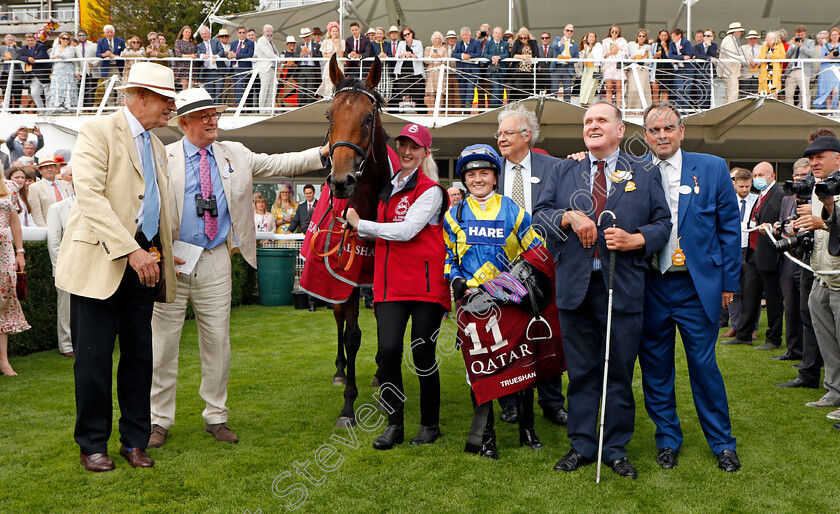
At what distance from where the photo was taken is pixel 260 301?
11.8 metres

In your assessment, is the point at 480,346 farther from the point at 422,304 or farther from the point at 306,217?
the point at 306,217

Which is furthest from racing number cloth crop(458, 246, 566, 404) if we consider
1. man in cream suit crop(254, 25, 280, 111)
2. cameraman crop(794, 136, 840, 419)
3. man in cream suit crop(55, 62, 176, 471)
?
man in cream suit crop(254, 25, 280, 111)

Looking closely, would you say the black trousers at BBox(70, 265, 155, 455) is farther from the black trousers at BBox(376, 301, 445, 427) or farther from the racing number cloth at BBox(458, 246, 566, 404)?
the racing number cloth at BBox(458, 246, 566, 404)

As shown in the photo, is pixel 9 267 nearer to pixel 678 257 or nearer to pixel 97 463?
pixel 97 463

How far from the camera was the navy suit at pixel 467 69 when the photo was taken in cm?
1333

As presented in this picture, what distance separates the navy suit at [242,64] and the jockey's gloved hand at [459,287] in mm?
11038

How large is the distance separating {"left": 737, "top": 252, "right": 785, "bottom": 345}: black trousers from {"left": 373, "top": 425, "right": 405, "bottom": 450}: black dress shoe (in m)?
5.17

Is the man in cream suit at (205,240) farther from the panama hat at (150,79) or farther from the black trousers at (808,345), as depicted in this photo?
the black trousers at (808,345)

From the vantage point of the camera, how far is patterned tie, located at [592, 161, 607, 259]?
3.75 meters

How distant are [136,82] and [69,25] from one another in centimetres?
3690

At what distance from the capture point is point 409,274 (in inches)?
160

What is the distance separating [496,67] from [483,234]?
32.6 feet

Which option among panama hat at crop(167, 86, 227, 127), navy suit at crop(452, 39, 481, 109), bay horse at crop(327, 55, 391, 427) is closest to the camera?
bay horse at crop(327, 55, 391, 427)

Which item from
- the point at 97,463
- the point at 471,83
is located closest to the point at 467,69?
the point at 471,83
